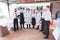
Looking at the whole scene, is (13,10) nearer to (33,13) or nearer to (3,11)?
(3,11)

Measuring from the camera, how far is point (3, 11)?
7.23 metres

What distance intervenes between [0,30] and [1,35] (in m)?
0.21

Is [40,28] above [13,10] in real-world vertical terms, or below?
below

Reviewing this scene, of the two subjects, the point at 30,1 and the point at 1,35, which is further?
the point at 30,1

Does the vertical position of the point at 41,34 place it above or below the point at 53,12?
below

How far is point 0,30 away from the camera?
608cm

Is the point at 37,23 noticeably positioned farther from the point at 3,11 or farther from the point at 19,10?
the point at 3,11

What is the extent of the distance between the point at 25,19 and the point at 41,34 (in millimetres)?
1204

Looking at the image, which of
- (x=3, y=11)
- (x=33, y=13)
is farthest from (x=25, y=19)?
(x=3, y=11)

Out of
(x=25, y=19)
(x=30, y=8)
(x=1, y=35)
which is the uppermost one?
(x=30, y=8)

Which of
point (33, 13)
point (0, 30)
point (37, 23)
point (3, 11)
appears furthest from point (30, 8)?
point (0, 30)

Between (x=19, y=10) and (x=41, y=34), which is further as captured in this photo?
(x=19, y=10)

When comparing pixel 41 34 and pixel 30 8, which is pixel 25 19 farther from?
pixel 41 34

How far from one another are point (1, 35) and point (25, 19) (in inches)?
56.0
